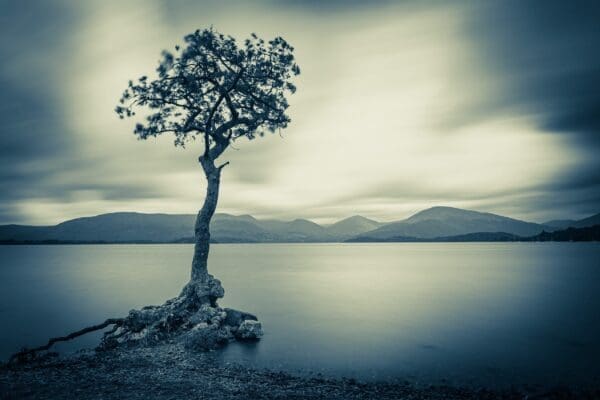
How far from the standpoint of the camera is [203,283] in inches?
827

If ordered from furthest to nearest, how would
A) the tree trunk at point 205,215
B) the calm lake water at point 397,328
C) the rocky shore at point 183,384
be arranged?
1. the tree trunk at point 205,215
2. the calm lake water at point 397,328
3. the rocky shore at point 183,384

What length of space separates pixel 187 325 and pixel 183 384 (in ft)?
26.5

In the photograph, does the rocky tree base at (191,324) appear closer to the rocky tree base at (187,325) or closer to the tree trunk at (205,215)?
the rocky tree base at (187,325)

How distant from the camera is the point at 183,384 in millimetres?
11258

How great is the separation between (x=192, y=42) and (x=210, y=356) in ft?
53.1

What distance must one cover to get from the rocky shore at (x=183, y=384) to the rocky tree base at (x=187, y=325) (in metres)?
2.38

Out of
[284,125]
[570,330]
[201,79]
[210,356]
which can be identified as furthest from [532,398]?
[201,79]

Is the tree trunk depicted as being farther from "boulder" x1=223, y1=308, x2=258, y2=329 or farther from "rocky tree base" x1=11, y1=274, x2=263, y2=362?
"boulder" x1=223, y1=308, x2=258, y2=329

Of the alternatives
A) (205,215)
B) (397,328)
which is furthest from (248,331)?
(397,328)

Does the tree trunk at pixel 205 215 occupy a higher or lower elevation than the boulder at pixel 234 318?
higher

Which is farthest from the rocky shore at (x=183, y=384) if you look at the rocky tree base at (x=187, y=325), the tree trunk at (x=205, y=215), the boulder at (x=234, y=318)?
the tree trunk at (x=205, y=215)

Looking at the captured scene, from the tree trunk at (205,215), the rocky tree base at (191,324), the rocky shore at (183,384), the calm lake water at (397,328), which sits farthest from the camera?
the tree trunk at (205,215)

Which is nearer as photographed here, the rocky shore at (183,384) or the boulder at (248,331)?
the rocky shore at (183,384)

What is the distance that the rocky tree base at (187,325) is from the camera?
1670cm
